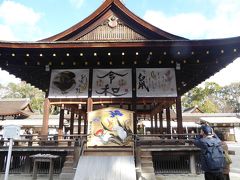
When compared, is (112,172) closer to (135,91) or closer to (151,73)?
(135,91)

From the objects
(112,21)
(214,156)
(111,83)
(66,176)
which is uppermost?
(112,21)

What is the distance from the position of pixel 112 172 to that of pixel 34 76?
24.2ft

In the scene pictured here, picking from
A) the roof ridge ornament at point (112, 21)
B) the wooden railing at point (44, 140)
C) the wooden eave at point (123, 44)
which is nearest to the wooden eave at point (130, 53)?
the wooden eave at point (123, 44)

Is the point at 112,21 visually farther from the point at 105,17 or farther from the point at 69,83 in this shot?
the point at 69,83

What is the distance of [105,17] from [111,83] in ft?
10.9

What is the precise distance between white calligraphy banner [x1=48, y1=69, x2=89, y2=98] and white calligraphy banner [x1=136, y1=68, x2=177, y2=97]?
7.77 feet

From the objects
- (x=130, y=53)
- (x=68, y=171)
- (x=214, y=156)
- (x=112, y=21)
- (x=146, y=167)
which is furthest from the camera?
(x=112, y=21)

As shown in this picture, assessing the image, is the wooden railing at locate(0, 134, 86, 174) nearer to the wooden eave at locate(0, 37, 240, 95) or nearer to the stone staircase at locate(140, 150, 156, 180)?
the stone staircase at locate(140, 150, 156, 180)

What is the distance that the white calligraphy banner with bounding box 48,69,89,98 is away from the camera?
9.97 m

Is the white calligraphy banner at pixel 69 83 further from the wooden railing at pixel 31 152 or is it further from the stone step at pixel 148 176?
the stone step at pixel 148 176

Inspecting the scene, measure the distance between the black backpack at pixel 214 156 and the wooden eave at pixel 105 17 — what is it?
23.1 feet

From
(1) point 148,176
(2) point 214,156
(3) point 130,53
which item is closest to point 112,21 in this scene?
(3) point 130,53

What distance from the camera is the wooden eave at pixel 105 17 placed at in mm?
10438

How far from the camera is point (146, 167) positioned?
24.9 ft
